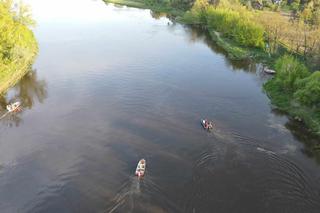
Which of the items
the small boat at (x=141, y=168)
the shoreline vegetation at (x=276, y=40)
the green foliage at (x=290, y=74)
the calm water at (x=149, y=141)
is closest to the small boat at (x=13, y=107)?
the calm water at (x=149, y=141)

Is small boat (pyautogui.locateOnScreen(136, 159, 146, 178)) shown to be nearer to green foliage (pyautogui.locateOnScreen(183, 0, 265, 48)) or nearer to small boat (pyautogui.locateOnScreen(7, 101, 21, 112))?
small boat (pyautogui.locateOnScreen(7, 101, 21, 112))

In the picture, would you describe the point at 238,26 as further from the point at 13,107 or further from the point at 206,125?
the point at 13,107

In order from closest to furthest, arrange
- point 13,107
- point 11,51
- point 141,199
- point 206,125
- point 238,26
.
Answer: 1. point 141,199
2. point 206,125
3. point 13,107
4. point 11,51
5. point 238,26

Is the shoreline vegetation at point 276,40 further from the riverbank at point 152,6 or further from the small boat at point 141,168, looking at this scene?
the small boat at point 141,168

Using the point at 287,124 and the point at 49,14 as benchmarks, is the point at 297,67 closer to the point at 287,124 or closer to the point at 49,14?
the point at 287,124

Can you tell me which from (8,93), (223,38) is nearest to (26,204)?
(8,93)

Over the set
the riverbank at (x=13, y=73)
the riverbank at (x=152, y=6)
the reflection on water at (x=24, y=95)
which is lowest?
the reflection on water at (x=24, y=95)

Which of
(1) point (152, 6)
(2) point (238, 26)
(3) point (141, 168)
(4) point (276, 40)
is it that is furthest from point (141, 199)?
(1) point (152, 6)
